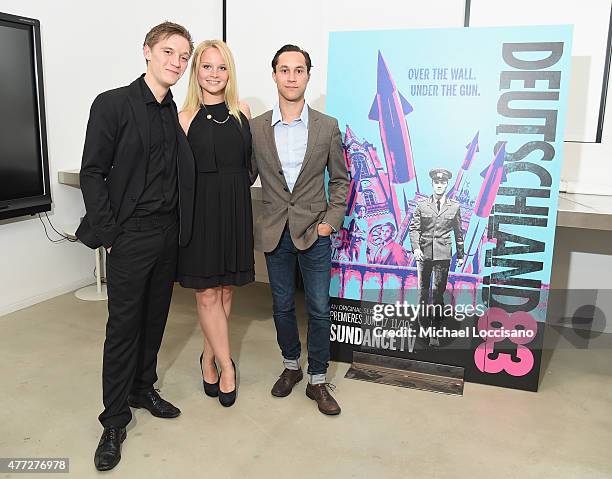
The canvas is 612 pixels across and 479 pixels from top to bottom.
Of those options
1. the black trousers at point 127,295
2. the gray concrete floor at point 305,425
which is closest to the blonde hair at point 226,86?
the black trousers at point 127,295

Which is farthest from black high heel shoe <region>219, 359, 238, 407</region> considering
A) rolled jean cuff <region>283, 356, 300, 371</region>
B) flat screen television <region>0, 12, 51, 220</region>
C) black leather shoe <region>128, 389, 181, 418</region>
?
flat screen television <region>0, 12, 51, 220</region>

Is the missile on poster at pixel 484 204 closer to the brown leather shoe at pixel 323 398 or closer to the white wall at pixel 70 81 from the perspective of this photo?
the brown leather shoe at pixel 323 398

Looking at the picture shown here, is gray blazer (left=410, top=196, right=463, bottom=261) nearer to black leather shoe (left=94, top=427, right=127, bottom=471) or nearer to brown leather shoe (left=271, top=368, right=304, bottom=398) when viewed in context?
brown leather shoe (left=271, top=368, right=304, bottom=398)

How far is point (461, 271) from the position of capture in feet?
9.84

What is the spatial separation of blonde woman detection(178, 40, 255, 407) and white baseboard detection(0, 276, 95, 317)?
2.00 metres

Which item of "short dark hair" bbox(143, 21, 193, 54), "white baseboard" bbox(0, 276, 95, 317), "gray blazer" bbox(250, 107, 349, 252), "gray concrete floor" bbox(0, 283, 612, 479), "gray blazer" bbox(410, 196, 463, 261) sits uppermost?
"short dark hair" bbox(143, 21, 193, 54)

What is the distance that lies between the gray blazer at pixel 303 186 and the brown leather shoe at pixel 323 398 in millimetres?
676

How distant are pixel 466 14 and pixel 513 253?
178cm

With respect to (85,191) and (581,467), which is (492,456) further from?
(85,191)

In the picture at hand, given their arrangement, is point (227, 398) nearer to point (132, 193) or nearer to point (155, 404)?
point (155, 404)

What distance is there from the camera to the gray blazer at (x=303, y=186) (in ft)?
8.66

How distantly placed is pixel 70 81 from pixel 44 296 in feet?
5.05

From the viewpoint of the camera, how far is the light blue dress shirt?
8.73 ft

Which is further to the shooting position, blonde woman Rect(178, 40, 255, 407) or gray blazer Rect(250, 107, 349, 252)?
gray blazer Rect(250, 107, 349, 252)
